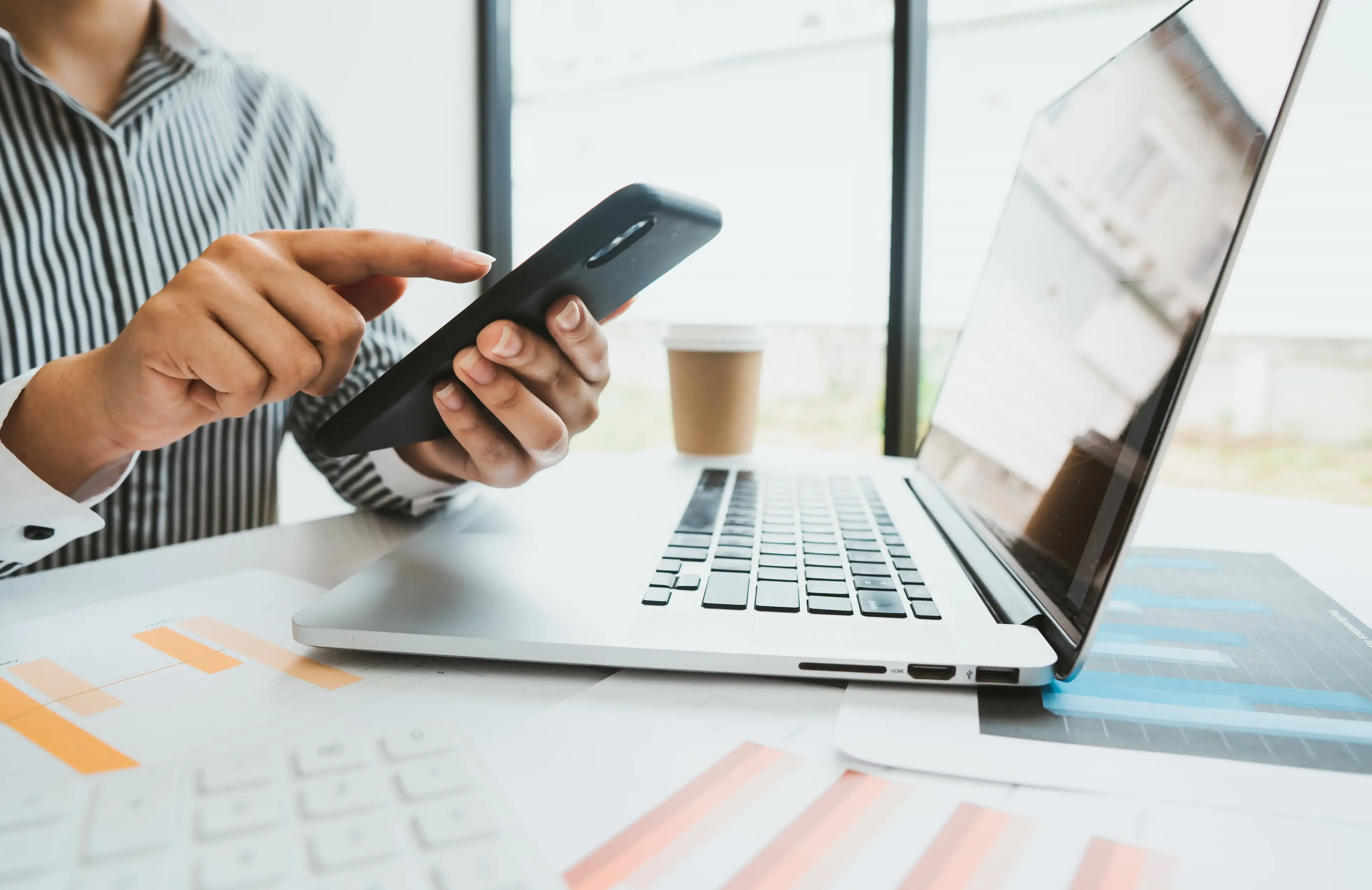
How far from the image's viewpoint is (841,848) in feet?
0.64

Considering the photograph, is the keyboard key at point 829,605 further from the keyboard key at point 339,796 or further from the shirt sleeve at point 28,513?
the shirt sleeve at point 28,513

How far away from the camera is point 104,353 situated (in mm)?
401

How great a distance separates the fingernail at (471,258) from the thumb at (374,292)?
7 centimetres

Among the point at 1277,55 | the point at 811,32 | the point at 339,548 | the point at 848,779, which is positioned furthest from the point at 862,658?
the point at 811,32

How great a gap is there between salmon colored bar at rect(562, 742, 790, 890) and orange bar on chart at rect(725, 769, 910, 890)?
22 millimetres

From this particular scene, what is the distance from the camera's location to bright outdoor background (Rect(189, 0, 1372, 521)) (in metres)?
1.11

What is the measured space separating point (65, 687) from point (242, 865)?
181 mm

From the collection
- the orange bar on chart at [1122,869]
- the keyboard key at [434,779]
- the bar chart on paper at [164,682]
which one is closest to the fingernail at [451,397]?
the bar chart on paper at [164,682]

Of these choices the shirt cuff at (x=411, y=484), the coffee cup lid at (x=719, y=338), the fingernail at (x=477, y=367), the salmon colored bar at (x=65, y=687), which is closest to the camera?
the salmon colored bar at (x=65, y=687)

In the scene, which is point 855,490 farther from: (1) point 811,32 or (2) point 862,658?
(1) point 811,32

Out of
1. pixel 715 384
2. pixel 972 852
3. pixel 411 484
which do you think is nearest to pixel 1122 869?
pixel 972 852

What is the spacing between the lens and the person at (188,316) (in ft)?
1.20

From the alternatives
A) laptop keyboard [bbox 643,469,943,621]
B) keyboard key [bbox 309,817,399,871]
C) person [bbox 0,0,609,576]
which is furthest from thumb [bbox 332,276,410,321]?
keyboard key [bbox 309,817,399,871]

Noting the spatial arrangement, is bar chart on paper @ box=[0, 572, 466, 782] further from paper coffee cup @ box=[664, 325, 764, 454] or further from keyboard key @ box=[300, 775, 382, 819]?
paper coffee cup @ box=[664, 325, 764, 454]
